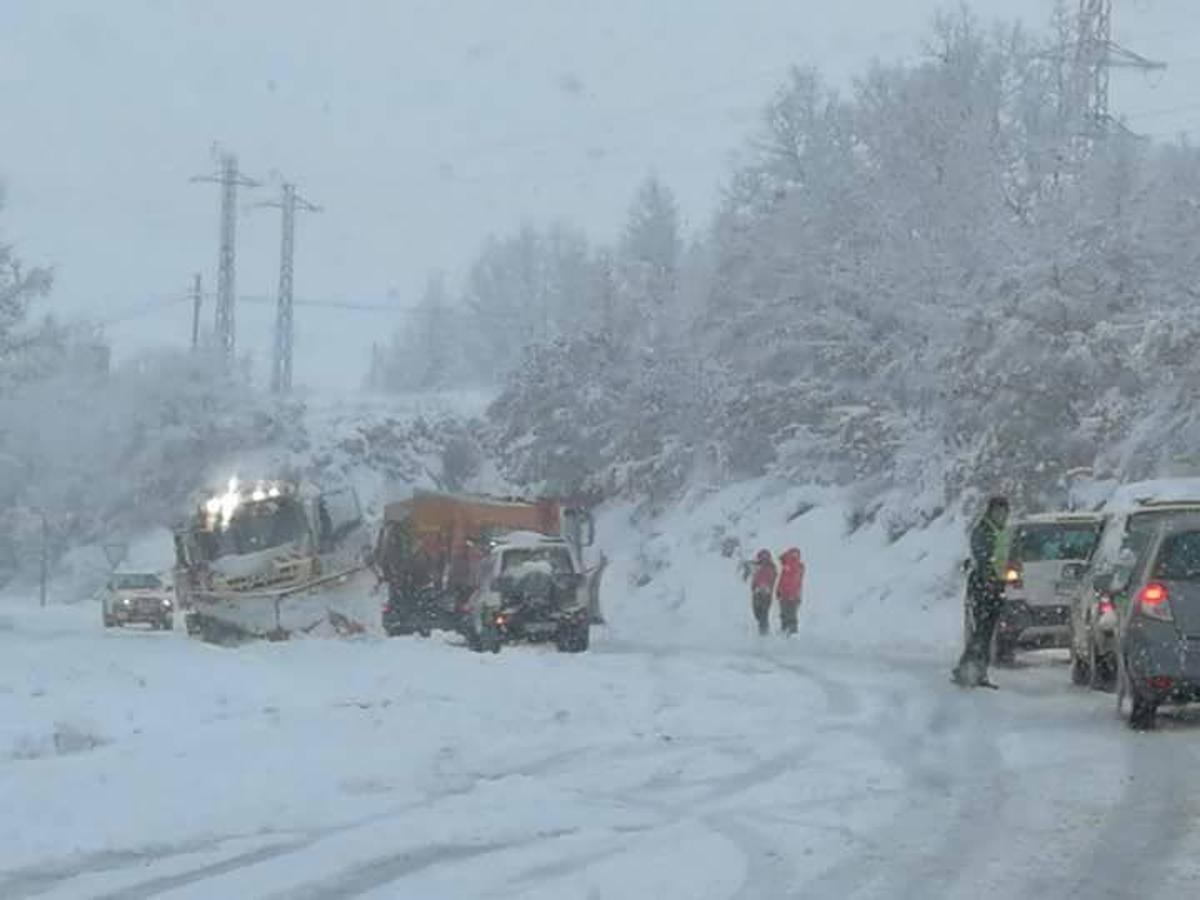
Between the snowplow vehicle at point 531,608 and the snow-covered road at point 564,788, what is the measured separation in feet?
32.4

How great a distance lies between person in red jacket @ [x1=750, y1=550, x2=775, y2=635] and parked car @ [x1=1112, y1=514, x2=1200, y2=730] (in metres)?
21.2

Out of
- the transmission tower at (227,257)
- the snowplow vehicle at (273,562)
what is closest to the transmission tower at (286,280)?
the transmission tower at (227,257)

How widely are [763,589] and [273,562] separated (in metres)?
8.22

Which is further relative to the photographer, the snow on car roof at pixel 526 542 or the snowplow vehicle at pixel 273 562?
the snowplow vehicle at pixel 273 562

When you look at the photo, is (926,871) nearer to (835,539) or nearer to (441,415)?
(835,539)

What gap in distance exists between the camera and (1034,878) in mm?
9969

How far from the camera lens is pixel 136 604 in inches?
1994

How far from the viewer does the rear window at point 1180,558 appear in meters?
16.8

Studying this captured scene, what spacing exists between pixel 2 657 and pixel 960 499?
25.2m

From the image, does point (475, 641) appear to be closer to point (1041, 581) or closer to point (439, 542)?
point (1041, 581)

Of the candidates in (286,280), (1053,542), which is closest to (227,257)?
(286,280)

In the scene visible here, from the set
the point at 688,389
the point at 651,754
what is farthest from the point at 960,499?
the point at 651,754

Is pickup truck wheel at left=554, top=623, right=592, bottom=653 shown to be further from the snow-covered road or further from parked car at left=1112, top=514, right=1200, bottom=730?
parked car at left=1112, top=514, right=1200, bottom=730

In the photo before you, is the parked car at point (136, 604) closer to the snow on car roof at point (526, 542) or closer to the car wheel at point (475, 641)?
the car wheel at point (475, 641)
